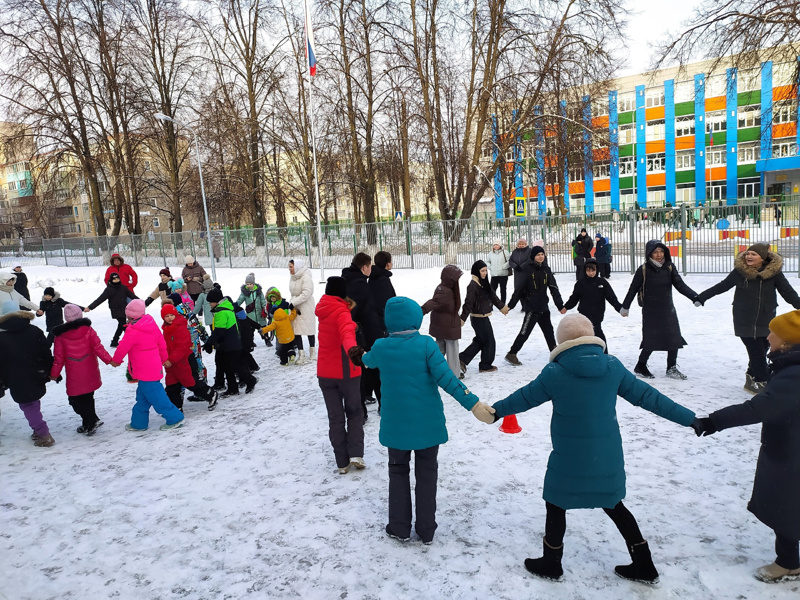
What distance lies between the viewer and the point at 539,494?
14.1ft

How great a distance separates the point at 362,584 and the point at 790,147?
59.7 m

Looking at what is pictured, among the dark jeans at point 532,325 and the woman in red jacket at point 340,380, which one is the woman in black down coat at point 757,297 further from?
the woman in red jacket at point 340,380

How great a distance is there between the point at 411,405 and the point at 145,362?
13.0 ft

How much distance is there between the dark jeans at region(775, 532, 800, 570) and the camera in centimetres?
301

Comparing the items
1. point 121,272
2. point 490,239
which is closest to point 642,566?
point 121,272

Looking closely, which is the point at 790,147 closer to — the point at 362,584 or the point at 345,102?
the point at 345,102

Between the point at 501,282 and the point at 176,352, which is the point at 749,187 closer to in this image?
the point at 501,282

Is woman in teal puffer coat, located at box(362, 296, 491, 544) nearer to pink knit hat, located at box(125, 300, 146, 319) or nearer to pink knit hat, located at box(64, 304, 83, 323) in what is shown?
pink knit hat, located at box(125, 300, 146, 319)

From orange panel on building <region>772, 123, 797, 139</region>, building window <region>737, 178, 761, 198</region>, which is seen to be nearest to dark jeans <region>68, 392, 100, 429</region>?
orange panel on building <region>772, 123, 797, 139</region>

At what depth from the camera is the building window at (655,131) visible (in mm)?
56528

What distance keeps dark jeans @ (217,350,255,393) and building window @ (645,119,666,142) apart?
59.9 meters

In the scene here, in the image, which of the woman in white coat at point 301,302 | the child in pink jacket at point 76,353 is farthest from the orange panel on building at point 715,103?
the child in pink jacket at point 76,353

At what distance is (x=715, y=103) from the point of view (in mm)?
53312

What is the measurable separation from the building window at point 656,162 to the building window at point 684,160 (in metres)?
1.32
